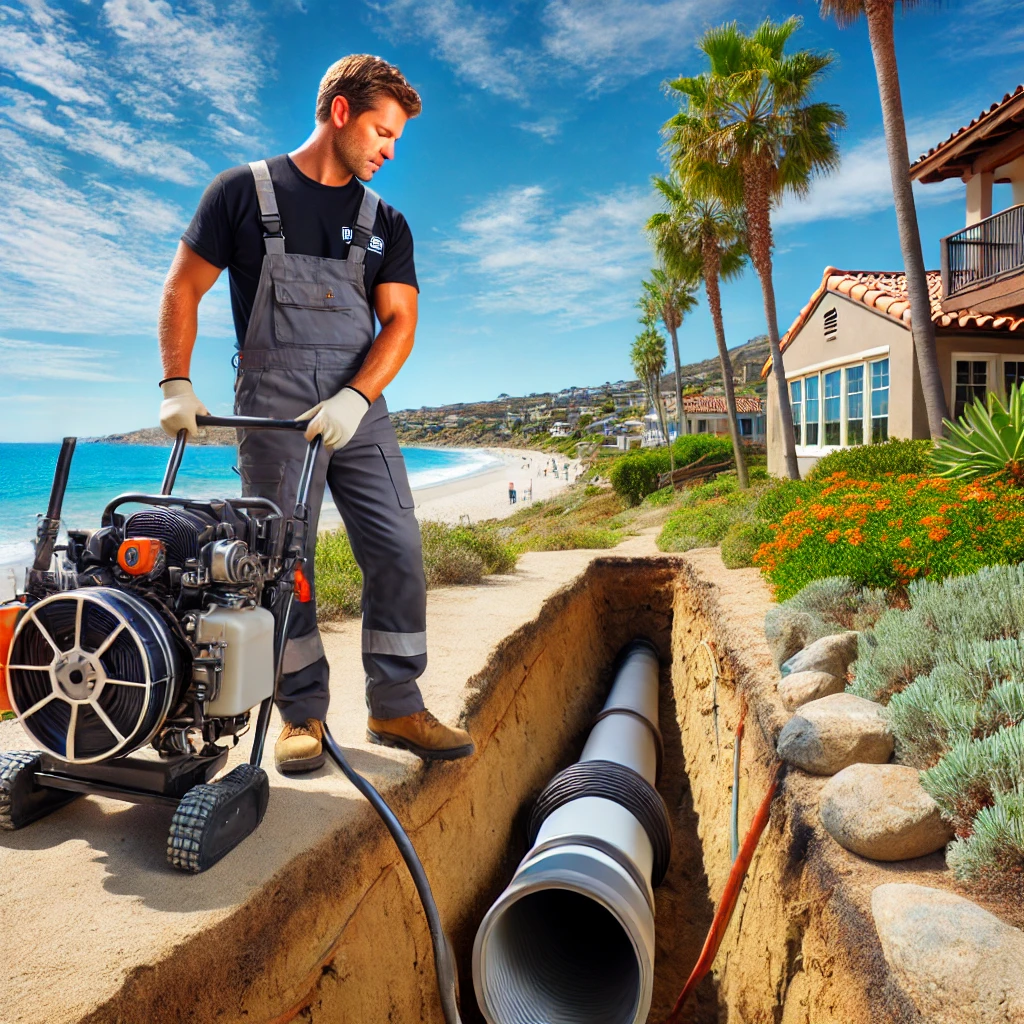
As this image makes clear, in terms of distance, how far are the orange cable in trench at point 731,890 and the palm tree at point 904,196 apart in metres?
9.82

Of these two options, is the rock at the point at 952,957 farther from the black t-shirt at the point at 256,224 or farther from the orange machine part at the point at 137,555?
the black t-shirt at the point at 256,224

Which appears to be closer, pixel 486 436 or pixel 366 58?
pixel 366 58

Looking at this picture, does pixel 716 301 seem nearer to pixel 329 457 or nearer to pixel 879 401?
pixel 879 401

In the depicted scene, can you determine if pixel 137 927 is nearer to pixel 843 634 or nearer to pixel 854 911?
pixel 854 911

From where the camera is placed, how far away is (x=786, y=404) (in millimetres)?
17266

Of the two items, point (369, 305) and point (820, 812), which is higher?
point (369, 305)

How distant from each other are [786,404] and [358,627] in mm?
13172

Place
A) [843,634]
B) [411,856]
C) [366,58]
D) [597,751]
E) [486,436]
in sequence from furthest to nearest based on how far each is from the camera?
[486,436], [597,751], [843,634], [366,58], [411,856]

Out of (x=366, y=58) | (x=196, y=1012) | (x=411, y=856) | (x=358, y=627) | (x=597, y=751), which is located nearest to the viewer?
(x=196, y=1012)

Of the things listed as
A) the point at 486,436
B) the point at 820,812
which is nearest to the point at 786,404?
the point at 820,812

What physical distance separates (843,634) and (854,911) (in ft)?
8.23

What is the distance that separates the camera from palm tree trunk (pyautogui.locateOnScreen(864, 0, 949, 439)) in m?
12.1

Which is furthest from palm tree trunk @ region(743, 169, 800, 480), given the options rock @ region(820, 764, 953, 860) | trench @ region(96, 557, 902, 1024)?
rock @ region(820, 764, 953, 860)

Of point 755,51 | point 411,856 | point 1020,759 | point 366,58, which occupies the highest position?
point 755,51
